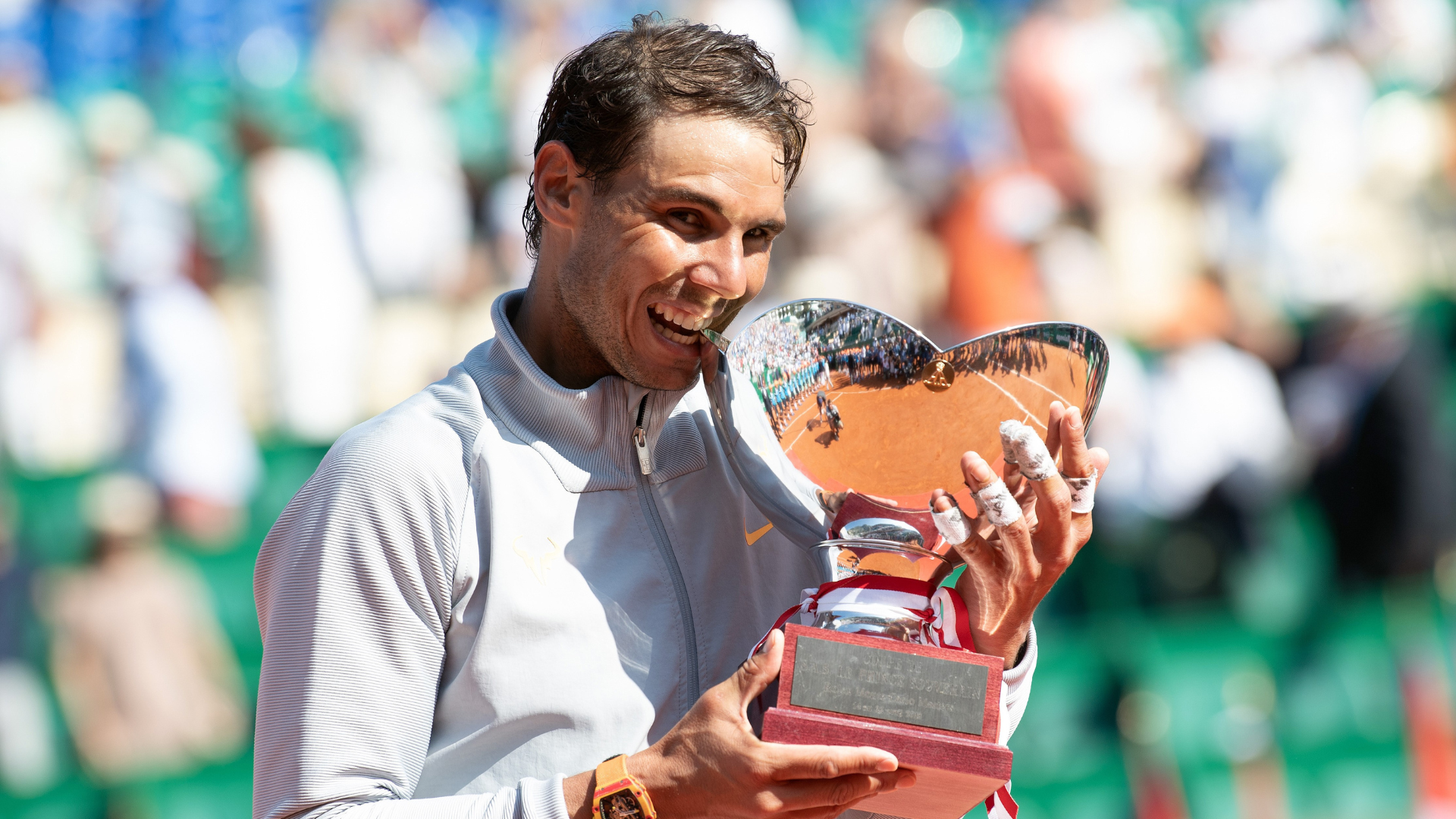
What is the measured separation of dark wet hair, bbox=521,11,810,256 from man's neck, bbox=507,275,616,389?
0.57 feet

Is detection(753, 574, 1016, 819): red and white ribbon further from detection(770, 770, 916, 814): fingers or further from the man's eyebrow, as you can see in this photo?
the man's eyebrow

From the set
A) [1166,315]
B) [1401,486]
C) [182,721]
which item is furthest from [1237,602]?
[182,721]

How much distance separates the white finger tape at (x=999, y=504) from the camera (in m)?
1.31

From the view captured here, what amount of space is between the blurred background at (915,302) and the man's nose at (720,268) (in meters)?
3.98

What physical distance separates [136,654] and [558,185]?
13.4 feet

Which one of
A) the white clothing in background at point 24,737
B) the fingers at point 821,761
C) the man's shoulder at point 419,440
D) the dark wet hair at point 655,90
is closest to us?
the fingers at point 821,761

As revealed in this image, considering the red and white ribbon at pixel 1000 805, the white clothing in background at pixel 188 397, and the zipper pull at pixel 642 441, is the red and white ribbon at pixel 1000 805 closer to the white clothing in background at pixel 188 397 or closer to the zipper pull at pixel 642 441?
the zipper pull at pixel 642 441

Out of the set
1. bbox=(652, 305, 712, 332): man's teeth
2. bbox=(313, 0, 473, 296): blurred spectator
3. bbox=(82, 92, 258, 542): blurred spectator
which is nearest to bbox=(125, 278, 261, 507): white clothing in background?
bbox=(82, 92, 258, 542): blurred spectator

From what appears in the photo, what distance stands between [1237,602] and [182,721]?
4.51m

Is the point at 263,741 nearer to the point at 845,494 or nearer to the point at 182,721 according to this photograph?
the point at 845,494

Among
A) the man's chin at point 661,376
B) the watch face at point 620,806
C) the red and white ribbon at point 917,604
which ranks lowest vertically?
the watch face at point 620,806

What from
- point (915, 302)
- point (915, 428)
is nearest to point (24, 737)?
point (915, 302)

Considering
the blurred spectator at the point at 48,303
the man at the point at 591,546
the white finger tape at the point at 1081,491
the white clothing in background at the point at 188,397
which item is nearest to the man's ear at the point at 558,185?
the man at the point at 591,546

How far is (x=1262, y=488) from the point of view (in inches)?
226
